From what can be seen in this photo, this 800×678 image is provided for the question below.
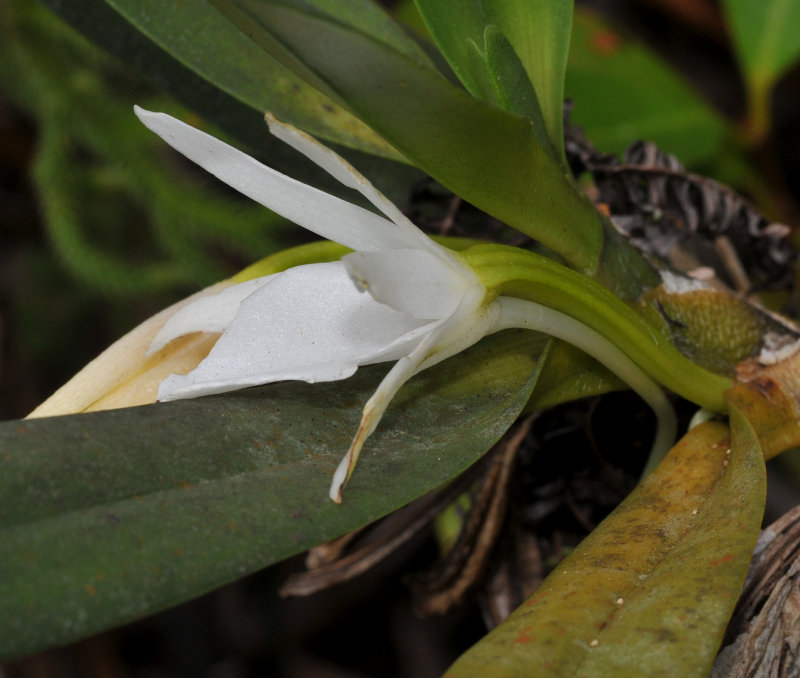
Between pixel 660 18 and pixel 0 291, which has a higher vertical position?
pixel 660 18

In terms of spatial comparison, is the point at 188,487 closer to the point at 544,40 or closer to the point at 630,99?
the point at 544,40

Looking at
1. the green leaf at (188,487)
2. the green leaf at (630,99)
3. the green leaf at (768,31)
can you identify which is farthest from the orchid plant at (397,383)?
the green leaf at (768,31)

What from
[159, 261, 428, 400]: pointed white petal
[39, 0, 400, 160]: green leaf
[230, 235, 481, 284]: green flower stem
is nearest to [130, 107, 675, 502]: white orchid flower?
[159, 261, 428, 400]: pointed white petal

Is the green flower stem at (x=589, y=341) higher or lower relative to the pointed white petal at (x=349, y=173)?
lower

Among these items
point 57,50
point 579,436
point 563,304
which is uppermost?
point 563,304

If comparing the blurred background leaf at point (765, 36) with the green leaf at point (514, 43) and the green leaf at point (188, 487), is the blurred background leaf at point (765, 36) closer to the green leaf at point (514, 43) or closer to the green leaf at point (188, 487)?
the green leaf at point (514, 43)

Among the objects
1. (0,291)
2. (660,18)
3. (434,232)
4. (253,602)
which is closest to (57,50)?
(0,291)

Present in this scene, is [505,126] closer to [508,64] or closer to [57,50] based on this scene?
[508,64]

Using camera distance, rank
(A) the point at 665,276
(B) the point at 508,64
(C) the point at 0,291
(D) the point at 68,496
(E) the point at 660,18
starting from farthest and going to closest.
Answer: (E) the point at 660,18
(C) the point at 0,291
(A) the point at 665,276
(B) the point at 508,64
(D) the point at 68,496
